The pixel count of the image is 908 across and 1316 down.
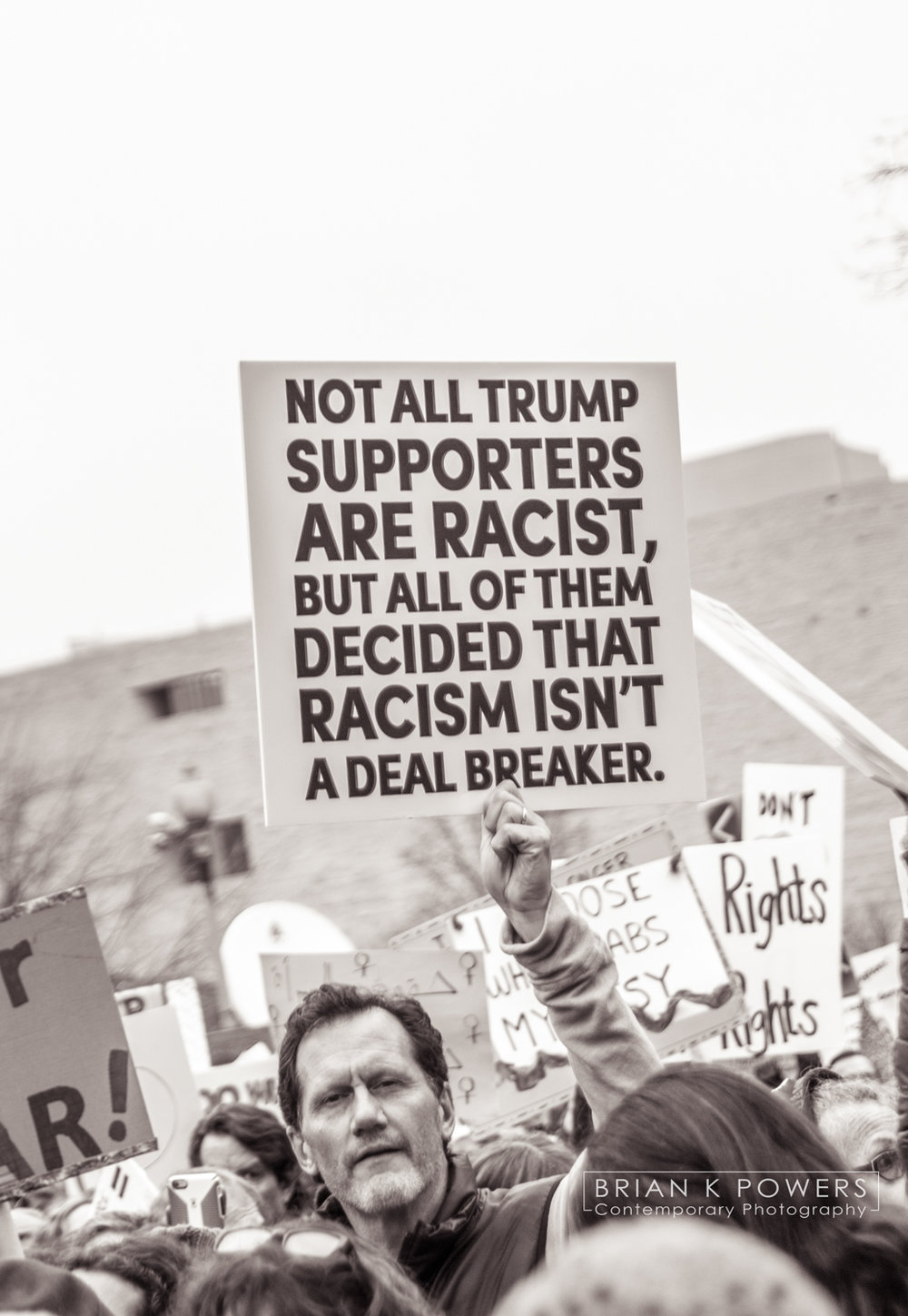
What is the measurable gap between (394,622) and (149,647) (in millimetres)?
33374

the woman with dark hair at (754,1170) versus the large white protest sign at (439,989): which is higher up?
the woman with dark hair at (754,1170)

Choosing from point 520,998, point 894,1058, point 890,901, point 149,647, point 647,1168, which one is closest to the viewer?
point 647,1168

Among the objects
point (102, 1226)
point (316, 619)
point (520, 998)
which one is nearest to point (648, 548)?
point (316, 619)

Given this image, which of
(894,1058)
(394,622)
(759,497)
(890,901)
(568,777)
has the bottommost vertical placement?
(890,901)

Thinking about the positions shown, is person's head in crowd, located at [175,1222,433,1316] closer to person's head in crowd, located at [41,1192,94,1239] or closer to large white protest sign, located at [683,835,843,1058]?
person's head in crowd, located at [41,1192,94,1239]

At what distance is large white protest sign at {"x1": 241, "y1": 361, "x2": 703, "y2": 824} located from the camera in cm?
357

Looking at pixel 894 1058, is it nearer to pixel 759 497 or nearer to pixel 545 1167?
pixel 545 1167

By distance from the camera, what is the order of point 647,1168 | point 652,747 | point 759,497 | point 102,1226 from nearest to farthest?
point 647,1168
point 102,1226
point 652,747
point 759,497

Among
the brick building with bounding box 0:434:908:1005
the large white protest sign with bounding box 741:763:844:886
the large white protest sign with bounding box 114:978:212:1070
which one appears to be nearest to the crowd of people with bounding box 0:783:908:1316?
the large white protest sign with bounding box 741:763:844:886

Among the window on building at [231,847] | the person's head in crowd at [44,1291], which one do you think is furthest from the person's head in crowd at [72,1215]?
the window on building at [231,847]

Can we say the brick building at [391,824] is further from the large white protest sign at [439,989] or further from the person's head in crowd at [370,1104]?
the person's head in crowd at [370,1104]

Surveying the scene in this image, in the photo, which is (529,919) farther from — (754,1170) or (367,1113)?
(754,1170)

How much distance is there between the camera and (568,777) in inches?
141

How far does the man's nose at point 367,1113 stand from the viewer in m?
2.88
